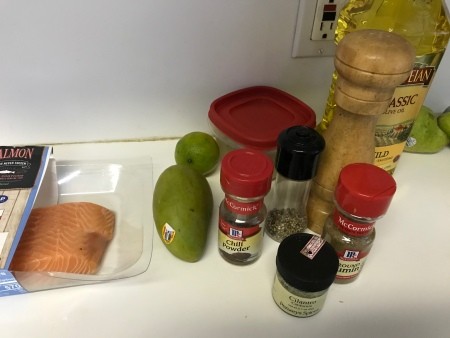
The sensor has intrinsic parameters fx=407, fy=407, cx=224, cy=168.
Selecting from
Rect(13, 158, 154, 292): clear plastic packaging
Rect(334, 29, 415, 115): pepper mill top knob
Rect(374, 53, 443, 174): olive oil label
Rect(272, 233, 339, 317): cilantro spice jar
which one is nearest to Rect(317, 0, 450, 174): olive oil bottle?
Rect(374, 53, 443, 174): olive oil label

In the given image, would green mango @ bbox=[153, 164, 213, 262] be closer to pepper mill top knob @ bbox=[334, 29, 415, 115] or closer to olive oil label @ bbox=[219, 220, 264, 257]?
olive oil label @ bbox=[219, 220, 264, 257]

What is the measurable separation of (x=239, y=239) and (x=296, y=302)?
0.32ft

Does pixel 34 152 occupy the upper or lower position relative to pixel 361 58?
lower

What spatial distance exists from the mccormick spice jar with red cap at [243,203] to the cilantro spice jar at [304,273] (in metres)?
0.05

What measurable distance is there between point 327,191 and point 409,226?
170 millimetres

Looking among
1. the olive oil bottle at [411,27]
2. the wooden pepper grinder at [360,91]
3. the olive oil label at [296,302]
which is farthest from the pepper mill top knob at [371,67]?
the olive oil label at [296,302]

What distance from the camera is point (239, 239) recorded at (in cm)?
49

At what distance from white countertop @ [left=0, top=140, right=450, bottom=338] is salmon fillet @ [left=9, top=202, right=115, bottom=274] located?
0.04m

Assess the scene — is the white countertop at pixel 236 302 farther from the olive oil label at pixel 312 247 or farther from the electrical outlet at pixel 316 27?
the electrical outlet at pixel 316 27

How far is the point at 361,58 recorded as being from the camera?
1.28 ft

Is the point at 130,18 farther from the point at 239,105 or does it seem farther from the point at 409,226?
the point at 409,226

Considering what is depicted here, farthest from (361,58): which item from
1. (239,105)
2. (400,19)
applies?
(239,105)

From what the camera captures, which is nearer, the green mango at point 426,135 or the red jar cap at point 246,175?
the red jar cap at point 246,175

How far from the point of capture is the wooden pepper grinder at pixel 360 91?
1.28ft
